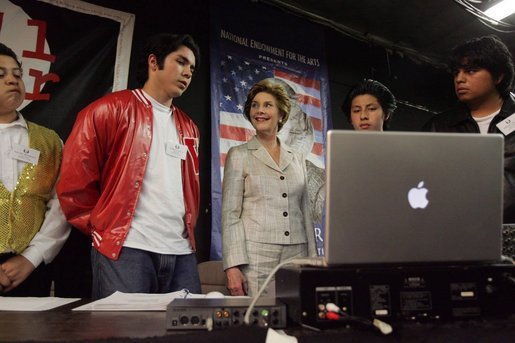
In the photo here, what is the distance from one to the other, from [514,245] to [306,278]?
56cm

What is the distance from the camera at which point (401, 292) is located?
2.80ft

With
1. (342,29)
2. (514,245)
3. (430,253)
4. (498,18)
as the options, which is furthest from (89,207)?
(498,18)

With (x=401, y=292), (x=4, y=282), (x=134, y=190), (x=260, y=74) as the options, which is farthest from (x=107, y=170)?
(x=260, y=74)

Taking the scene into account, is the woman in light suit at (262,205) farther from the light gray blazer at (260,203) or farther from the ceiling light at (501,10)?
the ceiling light at (501,10)

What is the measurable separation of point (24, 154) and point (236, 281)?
106 centimetres

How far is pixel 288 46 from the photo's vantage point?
3584 millimetres

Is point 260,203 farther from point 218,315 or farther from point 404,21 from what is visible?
point 404,21

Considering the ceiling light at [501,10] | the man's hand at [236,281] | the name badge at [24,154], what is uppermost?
the ceiling light at [501,10]

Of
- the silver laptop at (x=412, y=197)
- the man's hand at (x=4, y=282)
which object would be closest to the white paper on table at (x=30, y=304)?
the man's hand at (x=4, y=282)

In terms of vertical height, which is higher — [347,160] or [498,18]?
[498,18]

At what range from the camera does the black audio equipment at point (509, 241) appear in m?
1.04

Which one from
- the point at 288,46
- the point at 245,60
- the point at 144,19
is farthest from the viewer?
the point at 288,46

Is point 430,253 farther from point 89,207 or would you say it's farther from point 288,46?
point 288,46

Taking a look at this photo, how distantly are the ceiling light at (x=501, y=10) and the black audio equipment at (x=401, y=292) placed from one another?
3.36 m
